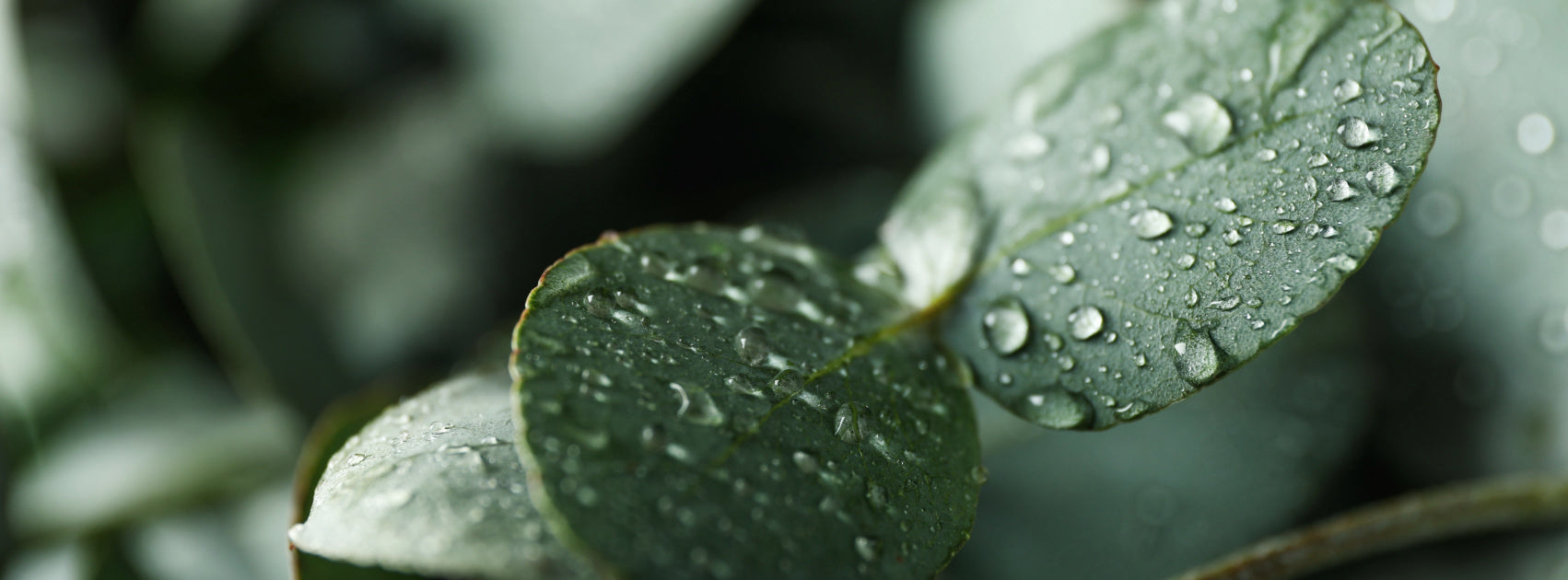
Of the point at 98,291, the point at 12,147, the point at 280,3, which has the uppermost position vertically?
the point at 280,3

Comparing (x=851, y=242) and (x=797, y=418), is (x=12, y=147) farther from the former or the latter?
(x=797, y=418)

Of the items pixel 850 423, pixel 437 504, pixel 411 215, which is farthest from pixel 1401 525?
pixel 411 215

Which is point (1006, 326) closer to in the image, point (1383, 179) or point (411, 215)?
point (1383, 179)

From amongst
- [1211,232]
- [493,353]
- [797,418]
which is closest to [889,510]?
[797,418]

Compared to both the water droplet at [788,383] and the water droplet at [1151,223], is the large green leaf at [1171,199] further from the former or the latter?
the water droplet at [788,383]

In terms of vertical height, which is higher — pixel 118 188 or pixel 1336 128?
pixel 1336 128
